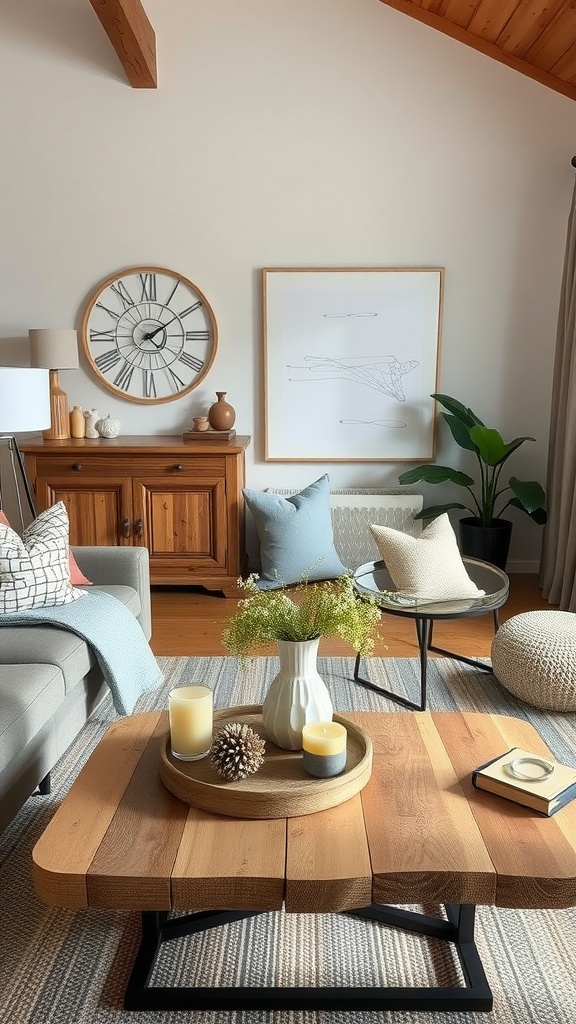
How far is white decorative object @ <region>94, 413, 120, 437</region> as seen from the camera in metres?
4.62

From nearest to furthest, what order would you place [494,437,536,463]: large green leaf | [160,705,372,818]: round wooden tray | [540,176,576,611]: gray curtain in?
1. [160,705,372,818]: round wooden tray
2. [540,176,576,611]: gray curtain
3. [494,437,536,463]: large green leaf

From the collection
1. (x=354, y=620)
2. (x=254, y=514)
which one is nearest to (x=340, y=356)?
(x=254, y=514)

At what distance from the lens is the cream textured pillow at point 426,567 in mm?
3086

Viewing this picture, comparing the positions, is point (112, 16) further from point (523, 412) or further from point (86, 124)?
point (523, 412)

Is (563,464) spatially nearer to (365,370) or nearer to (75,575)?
(365,370)

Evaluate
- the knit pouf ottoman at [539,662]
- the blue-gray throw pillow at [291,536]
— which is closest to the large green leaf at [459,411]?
the blue-gray throw pillow at [291,536]

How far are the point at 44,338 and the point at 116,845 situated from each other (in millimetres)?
3338

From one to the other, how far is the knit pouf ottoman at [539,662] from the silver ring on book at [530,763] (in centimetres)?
114

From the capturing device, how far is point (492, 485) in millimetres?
4492

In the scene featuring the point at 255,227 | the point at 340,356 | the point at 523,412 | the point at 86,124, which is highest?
the point at 86,124

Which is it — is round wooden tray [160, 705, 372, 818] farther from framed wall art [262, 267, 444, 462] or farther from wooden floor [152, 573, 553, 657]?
framed wall art [262, 267, 444, 462]

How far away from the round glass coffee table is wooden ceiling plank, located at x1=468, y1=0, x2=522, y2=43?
259 centimetres

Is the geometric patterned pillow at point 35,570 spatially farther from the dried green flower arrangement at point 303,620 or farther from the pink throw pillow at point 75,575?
the dried green flower arrangement at point 303,620

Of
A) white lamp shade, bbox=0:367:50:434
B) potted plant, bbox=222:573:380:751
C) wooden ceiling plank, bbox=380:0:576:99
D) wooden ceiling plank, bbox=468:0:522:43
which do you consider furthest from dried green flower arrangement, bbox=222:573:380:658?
wooden ceiling plank, bbox=380:0:576:99
